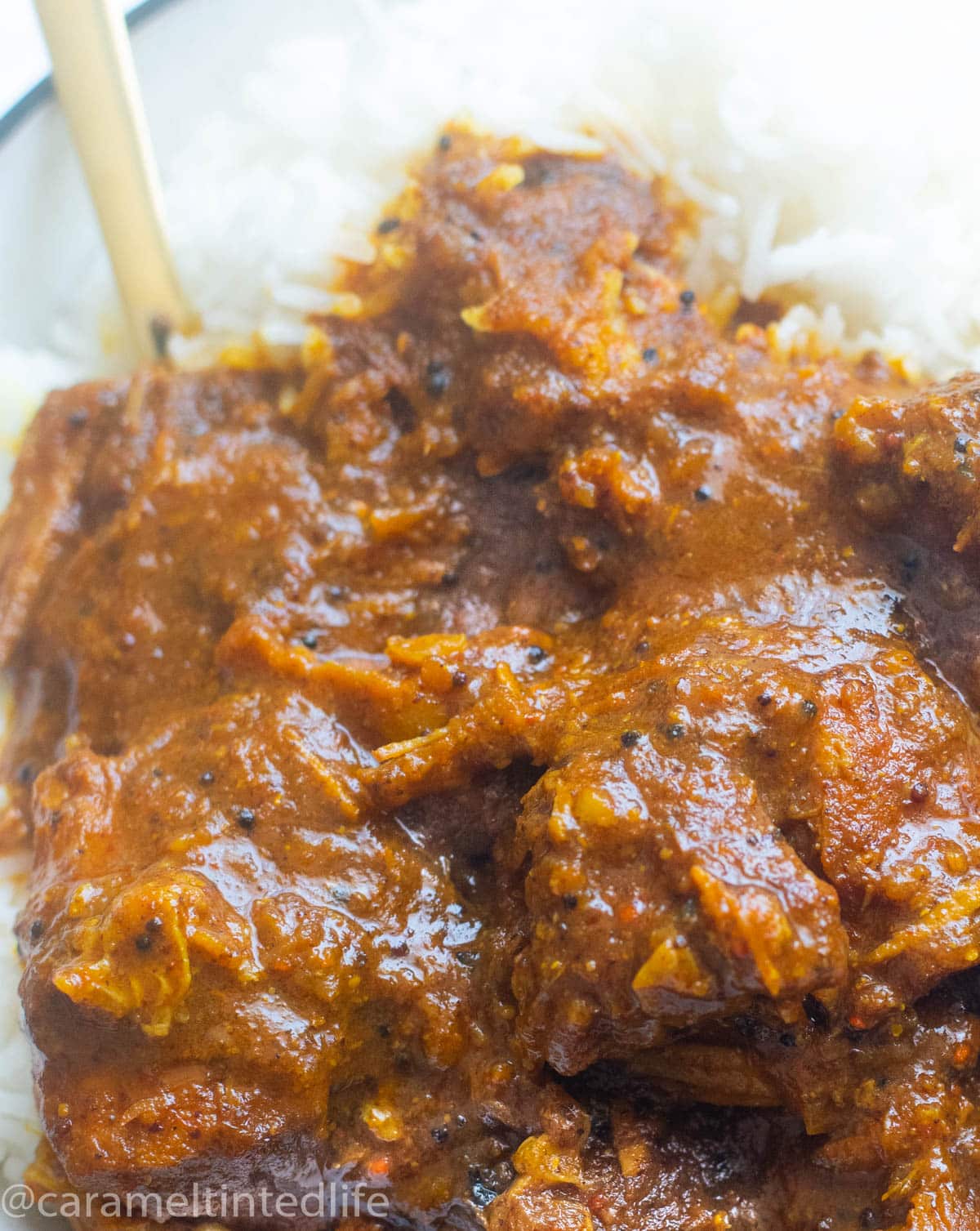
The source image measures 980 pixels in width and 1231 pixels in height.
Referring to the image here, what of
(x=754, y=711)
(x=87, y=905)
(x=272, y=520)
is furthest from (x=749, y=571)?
(x=87, y=905)

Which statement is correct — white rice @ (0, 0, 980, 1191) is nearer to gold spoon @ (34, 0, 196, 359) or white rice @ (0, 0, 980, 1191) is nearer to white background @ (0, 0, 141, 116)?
gold spoon @ (34, 0, 196, 359)

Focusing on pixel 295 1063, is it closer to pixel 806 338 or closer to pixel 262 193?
pixel 806 338

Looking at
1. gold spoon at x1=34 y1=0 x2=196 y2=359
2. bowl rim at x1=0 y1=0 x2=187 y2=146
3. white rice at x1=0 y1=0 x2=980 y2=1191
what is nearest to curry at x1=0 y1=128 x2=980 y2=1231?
white rice at x1=0 y1=0 x2=980 y2=1191

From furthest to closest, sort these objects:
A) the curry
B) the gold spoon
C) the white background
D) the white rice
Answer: the white background, the white rice, the gold spoon, the curry

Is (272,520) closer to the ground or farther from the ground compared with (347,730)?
farther from the ground

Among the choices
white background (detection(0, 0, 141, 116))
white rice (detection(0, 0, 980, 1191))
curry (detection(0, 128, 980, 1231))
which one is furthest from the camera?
white background (detection(0, 0, 141, 116))

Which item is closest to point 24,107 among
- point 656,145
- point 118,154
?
point 118,154
